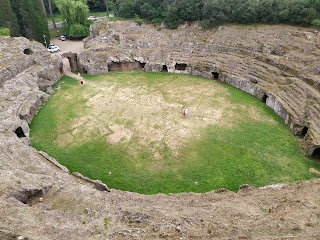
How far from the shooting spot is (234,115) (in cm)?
2609

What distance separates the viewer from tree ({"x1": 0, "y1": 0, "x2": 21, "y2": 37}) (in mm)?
37250

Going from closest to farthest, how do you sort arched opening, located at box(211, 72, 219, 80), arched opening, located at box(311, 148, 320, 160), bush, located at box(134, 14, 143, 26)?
arched opening, located at box(311, 148, 320, 160)
arched opening, located at box(211, 72, 219, 80)
bush, located at box(134, 14, 143, 26)

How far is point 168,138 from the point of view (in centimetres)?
2312

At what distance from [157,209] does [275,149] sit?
40.6 ft

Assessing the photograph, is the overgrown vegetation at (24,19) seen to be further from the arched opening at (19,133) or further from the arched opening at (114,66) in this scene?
the arched opening at (19,133)

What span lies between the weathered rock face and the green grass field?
1.62 m

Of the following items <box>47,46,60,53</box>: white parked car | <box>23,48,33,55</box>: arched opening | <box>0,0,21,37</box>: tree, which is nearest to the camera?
<box>23,48,33,55</box>: arched opening

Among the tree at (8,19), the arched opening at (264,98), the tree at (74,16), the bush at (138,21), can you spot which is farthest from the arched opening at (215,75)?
the tree at (8,19)

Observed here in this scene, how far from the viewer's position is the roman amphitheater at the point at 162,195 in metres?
11.8

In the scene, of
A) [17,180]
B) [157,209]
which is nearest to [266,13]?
[157,209]

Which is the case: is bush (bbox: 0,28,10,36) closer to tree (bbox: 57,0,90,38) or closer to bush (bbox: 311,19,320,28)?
tree (bbox: 57,0,90,38)

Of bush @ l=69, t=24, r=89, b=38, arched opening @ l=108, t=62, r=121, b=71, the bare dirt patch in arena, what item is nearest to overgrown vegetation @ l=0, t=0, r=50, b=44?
bush @ l=69, t=24, r=89, b=38

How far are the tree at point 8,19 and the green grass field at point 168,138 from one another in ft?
48.4

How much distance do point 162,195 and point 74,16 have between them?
1487 inches
